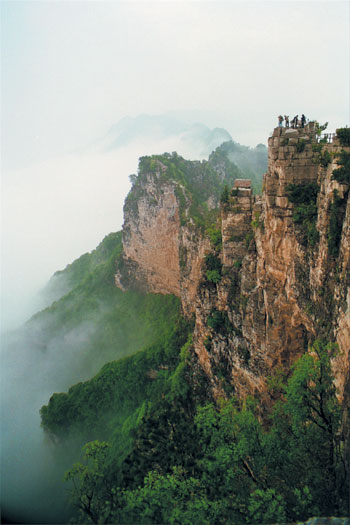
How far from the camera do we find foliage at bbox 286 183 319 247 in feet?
42.6

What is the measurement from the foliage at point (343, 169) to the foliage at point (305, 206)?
2219 millimetres

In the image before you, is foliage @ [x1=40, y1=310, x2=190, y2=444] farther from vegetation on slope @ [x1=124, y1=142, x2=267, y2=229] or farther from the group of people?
the group of people

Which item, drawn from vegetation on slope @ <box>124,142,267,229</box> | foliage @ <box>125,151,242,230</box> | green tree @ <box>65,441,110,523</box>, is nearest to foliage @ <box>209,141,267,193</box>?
vegetation on slope @ <box>124,142,267,229</box>

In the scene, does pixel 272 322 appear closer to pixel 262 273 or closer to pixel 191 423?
pixel 262 273

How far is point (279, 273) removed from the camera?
1503 centimetres

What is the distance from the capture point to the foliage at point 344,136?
10.8 metres

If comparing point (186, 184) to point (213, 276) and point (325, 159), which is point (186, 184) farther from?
point (325, 159)

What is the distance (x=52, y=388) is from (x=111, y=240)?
120 feet

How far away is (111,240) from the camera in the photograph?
7594 cm

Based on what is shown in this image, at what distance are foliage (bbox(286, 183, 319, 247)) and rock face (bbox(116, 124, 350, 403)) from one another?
40 millimetres

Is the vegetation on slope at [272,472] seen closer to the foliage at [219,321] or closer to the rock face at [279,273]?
the rock face at [279,273]

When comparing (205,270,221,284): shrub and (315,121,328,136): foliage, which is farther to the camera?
(205,270,221,284): shrub

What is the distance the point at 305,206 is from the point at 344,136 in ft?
10.3

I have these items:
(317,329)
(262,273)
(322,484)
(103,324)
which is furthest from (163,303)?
(322,484)
